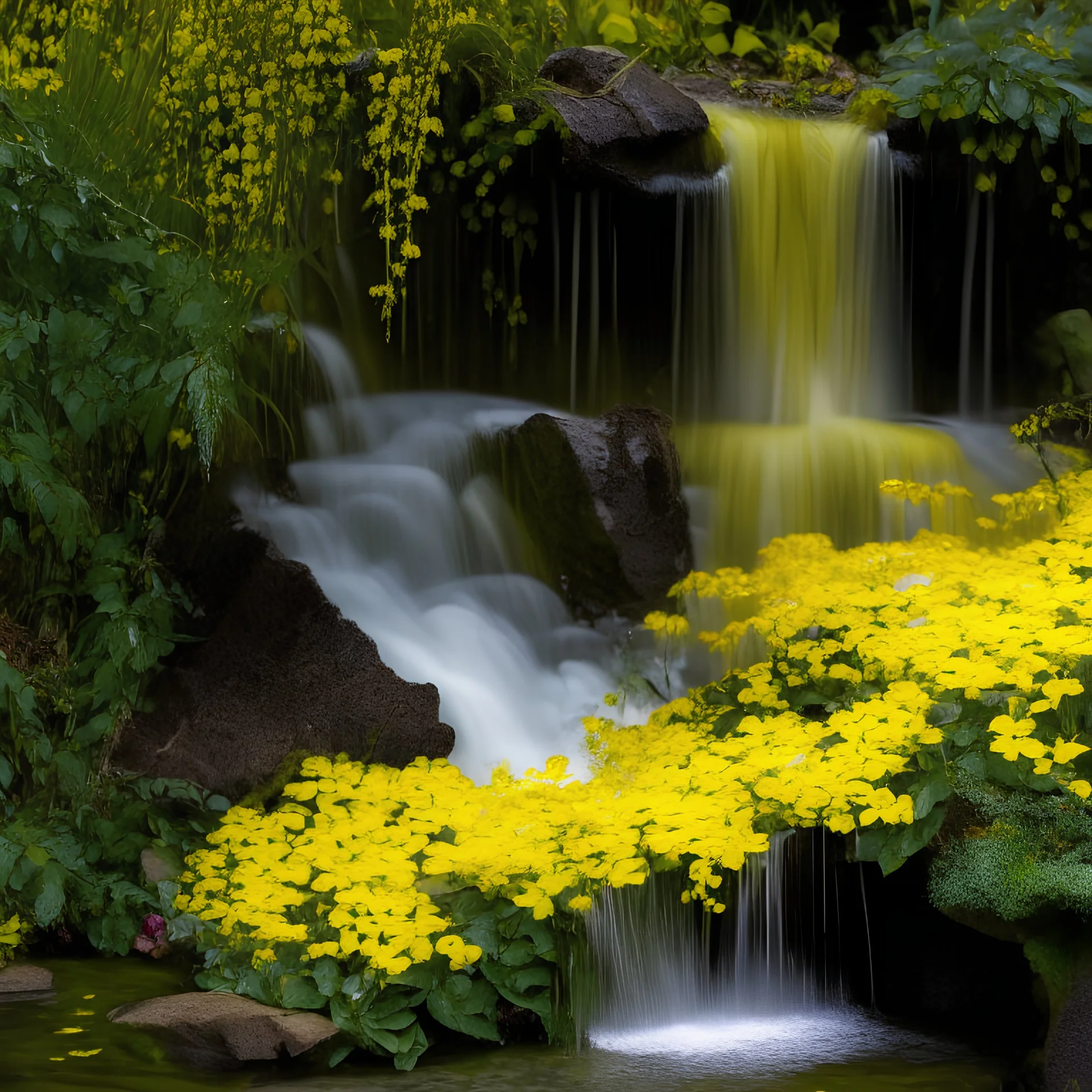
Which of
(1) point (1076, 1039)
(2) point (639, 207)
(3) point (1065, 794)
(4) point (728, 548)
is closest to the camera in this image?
(1) point (1076, 1039)

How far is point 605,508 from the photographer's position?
203 inches

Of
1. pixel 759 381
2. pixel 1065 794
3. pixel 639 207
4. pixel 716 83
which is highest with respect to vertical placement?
pixel 716 83

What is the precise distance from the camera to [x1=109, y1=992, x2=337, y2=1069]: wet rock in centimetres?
312

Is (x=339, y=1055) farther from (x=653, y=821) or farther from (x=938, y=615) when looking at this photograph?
(x=938, y=615)

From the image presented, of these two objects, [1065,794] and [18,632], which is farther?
[18,632]

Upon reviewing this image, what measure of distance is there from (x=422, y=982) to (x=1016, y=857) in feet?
5.00

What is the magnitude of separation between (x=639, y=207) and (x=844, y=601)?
275 centimetres

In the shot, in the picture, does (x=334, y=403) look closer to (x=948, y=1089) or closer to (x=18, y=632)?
(x=18, y=632)

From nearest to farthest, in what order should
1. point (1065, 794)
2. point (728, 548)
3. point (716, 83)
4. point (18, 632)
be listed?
1. point (1065, 794)
2. point (18, 632)
3. point (728, 548)
4. point (716, 83)

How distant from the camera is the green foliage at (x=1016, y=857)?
119 inches

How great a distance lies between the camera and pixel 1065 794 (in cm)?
324

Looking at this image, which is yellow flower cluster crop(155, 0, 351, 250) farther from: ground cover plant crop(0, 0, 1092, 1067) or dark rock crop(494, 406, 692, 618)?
dark rock crop(494, 406, 692, 618)

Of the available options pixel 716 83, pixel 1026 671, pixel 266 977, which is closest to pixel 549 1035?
pixel 266 977

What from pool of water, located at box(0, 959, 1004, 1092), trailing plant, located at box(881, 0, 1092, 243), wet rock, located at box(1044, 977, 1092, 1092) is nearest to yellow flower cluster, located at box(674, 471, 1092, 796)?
wet rock, located at box(1044, 977, 1092, 1092)
